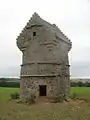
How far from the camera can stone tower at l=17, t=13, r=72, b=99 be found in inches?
1060

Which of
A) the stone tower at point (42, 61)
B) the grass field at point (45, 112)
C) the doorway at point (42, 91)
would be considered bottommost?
the grass field at point (45, 112)

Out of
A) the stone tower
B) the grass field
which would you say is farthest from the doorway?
the grass field

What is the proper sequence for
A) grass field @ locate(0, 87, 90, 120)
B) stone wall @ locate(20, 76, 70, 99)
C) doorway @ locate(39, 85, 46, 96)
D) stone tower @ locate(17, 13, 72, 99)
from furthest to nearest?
doorway @ locate(39, 85, 46, 96), stone tower @ locate(17, 13, 72, 99), stone wall @ locate(20, 76, 70, 99), grass field @ locate(0, 87, 90, 120)

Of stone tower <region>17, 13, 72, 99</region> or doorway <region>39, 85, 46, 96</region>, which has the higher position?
stone tower <region>17, 13, 72, 99</region>

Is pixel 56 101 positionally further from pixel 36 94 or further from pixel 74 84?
pixel 74 84

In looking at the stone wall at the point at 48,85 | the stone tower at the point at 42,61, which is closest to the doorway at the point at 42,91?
the stone tower at the point at 42,61

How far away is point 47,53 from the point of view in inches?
1075

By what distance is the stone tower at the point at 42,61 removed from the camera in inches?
1060

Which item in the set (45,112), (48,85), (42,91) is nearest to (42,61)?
(48,85)

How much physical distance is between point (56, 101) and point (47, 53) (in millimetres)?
4627

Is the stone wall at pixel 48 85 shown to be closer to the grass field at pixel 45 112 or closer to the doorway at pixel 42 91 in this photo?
the grass field at pixel 45 112

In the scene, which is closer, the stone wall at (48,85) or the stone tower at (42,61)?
the stone wall at (48,85)

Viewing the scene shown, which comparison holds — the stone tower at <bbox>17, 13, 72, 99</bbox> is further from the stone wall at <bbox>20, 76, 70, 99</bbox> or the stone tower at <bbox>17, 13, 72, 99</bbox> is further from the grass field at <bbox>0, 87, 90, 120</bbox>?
the grass field at <bbox>0, 87, 90, 120</bbox>

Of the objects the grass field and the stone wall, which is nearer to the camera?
the grass field
